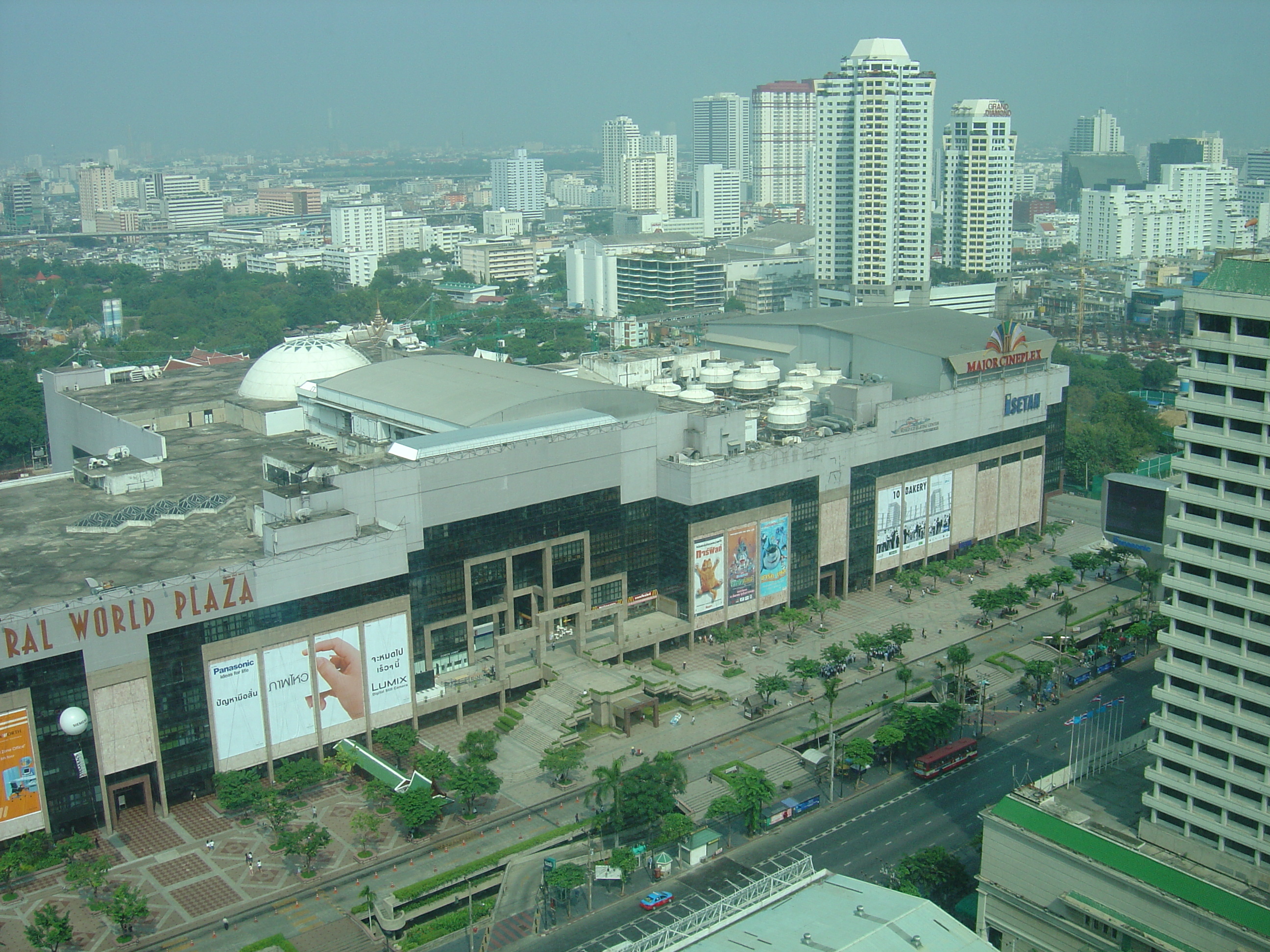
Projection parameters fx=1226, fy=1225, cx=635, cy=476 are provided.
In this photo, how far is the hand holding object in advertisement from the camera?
166ft

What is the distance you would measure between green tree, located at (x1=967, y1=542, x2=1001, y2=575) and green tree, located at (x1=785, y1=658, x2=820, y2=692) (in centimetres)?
1820

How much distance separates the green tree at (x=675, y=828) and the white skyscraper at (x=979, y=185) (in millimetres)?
139649

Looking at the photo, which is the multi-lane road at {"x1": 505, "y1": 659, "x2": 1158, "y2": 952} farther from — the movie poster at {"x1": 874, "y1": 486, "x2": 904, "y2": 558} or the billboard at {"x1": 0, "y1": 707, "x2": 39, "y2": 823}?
the billboard at {"x1": 0, "y1": 707, "x2": 39, "y2": 823}

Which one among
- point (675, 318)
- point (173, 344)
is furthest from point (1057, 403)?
point (173, 344)

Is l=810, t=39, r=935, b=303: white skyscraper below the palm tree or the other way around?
the other way around

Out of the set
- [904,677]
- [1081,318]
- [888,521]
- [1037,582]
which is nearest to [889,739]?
[904,677]

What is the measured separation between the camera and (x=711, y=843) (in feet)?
149

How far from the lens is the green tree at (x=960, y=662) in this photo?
57.3 meters

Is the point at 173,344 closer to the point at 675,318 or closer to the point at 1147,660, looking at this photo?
the point at 675,318

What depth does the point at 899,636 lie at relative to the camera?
201 ft

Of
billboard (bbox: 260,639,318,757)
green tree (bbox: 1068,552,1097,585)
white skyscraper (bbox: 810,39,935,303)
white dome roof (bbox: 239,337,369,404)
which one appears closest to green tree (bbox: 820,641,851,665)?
green tree (bbox: 1068,552,1097,585)

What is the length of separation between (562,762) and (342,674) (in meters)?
10.1

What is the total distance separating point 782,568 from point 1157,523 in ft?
62.9

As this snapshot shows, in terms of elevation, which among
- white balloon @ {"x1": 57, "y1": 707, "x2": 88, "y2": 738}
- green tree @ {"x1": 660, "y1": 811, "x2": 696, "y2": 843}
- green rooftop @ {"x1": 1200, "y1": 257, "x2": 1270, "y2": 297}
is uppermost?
green rooftop @ {"x1": 1200, "y1": 257, "x2": 1270, "y2": 297}
